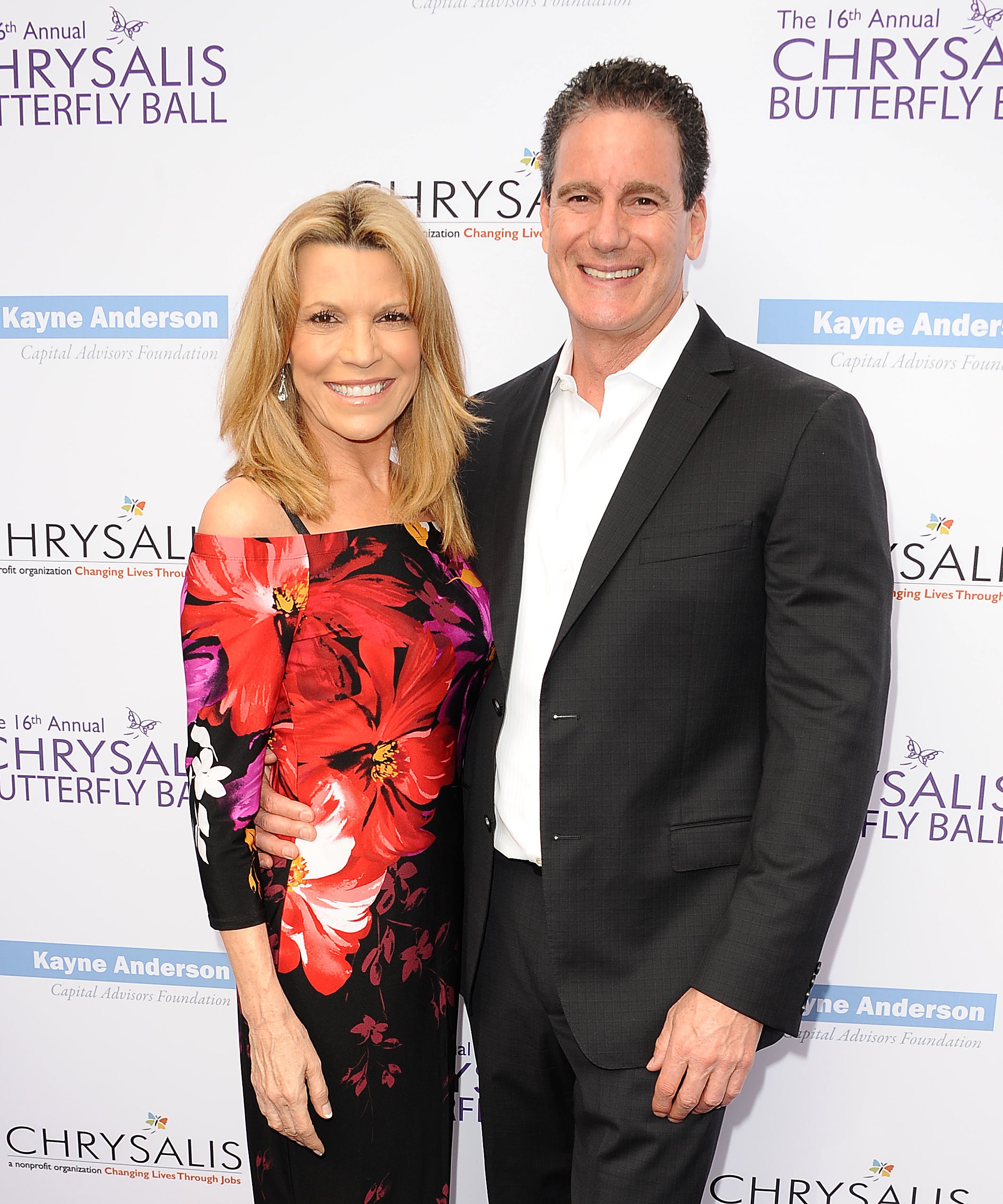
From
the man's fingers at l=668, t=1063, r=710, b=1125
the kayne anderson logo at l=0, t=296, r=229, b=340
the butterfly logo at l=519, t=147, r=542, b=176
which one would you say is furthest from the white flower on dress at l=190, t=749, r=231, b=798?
the butterfly logo at l=519, t=147, r=542, b=176

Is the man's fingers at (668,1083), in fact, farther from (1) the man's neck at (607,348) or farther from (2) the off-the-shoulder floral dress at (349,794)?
(1) the man's neck at (607,348)

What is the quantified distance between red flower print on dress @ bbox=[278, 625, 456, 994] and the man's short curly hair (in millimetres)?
908

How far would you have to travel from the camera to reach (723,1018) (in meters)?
1.51

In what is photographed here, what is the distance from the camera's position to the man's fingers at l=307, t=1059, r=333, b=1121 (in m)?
1.64

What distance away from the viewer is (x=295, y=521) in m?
1.64

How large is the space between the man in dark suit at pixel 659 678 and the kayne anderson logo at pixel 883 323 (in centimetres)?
61

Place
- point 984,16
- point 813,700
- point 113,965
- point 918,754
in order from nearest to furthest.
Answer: point 813,700 → point 984,16 → point 918,754 → point 113,965

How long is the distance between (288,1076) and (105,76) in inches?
87.8

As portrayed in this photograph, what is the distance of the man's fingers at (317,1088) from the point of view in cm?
164

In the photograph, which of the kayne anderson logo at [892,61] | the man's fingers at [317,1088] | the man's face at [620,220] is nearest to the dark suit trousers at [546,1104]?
the man's fingers at [317,1088]

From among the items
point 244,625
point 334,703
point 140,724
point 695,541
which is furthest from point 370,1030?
point 140,724

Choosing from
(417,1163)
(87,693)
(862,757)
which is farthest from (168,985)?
(862,757)

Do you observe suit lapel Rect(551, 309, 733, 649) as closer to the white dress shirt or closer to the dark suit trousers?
the white dress shirt

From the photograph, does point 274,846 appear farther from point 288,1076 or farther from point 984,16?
point 984,16
